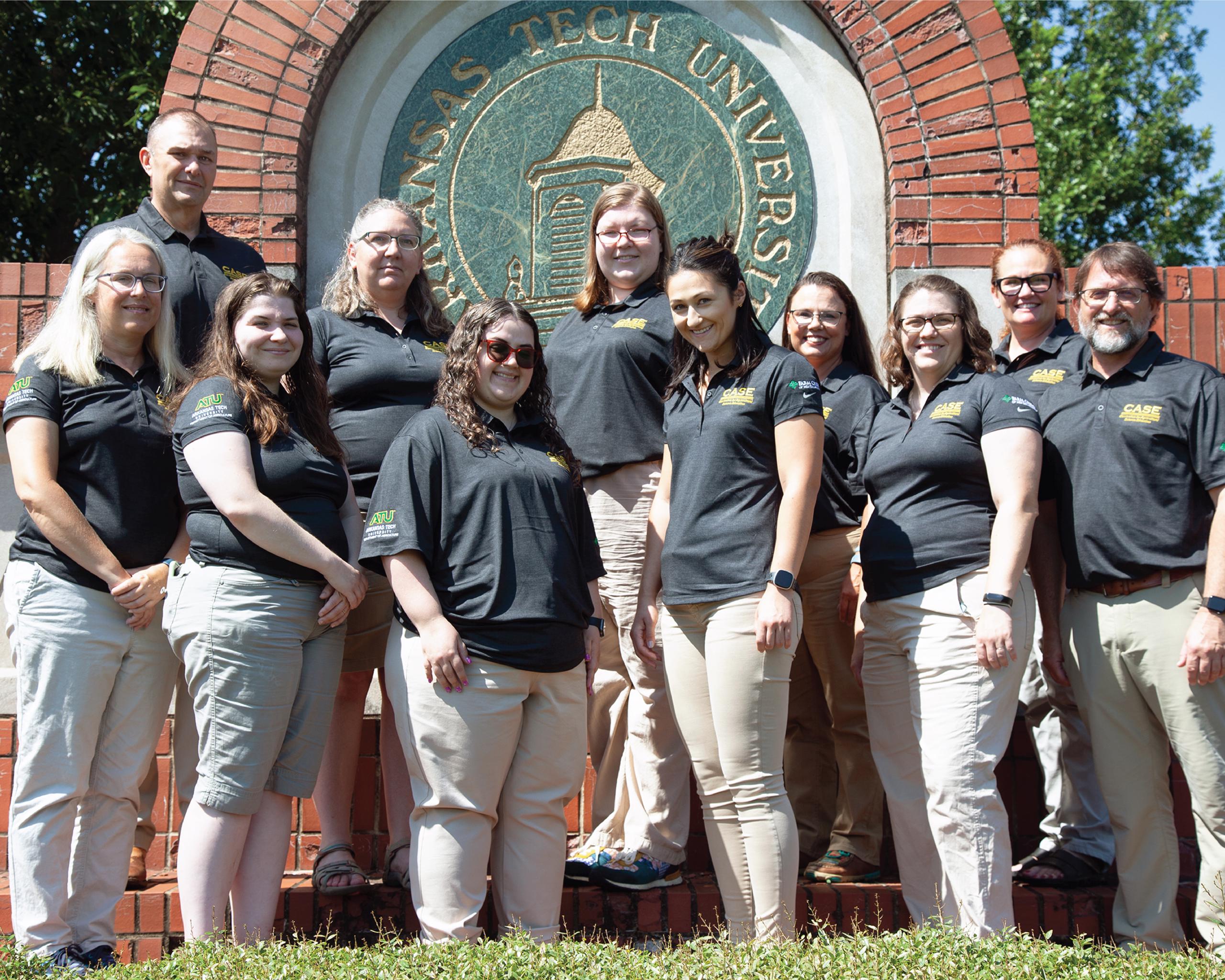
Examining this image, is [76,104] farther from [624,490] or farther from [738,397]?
[738,397]

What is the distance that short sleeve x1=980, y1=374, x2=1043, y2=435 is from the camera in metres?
3.17

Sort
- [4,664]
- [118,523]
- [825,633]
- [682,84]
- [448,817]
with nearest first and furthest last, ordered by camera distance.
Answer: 1. [448,817]
2. [118,523]
3. [825,633]
4. [4,664]
5. [682,84]

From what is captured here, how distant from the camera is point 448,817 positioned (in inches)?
115

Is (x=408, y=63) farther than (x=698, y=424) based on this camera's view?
Yes

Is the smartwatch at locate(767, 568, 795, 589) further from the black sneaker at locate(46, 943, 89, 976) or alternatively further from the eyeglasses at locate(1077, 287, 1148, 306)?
the black sneaker at locate(46, 943, 89, 976)

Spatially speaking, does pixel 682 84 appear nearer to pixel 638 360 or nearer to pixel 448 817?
pixel 638 360

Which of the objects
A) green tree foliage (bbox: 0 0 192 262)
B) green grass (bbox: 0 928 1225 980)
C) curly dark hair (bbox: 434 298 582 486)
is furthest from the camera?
green tree foliage (bbox: 0 0 192 262)

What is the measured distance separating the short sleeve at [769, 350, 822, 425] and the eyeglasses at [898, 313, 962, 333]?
38 cm

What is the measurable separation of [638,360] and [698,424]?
0.45 m

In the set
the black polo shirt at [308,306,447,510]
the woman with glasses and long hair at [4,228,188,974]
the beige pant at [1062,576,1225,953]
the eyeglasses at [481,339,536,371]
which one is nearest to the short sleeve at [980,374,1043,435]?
the beige pant at [1062,576,1225,953]

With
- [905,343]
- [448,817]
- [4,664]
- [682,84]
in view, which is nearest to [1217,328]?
[905,343]

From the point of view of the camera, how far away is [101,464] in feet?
10.4

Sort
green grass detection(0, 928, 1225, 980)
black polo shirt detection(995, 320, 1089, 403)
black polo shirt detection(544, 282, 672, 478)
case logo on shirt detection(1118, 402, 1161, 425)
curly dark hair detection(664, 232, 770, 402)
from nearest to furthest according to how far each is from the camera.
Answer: green grass detection(0, 928, 1225, 980) → curly dark hair detection(664, 232, 770, 402) → case logo on shirt detection(1118, 402, 1161, 425) → black polo shirt detection(544, 282, 672, 478) → black polo shirt detection(995, 320, 1089, 403)

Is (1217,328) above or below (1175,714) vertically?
above
